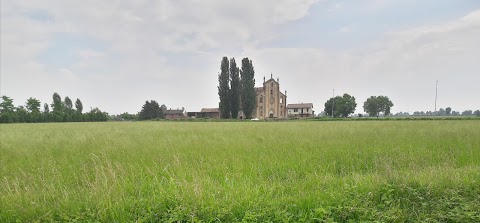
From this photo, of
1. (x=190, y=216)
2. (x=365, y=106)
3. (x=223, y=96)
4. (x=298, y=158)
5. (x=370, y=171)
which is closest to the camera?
(x=190, y=216)

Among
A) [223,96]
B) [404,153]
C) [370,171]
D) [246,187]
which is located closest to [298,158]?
[370,171]

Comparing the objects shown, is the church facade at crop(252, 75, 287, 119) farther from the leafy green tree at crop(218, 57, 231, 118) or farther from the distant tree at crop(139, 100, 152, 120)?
the distant tree at crop(139, 100, 152, 120)

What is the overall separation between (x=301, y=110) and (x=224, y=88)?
1801 inches

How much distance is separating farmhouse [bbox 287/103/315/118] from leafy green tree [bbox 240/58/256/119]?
121 ft

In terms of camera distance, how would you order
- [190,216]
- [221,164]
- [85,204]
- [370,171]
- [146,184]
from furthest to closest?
[221,164], [370,171], [146,184], [85,204], [190,216]

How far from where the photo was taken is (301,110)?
321 ft

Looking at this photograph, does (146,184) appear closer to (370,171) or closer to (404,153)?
(370,171)

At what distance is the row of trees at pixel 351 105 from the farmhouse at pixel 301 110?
24.5 ft

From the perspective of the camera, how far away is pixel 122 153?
8.18 m

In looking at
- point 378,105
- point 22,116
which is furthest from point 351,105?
point 22,116

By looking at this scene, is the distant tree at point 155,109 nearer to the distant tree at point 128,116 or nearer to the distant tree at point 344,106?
the distant tree at point 128,116

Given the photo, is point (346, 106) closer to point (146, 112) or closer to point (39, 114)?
point (146, 112)

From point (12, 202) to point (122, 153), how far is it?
4.21 m

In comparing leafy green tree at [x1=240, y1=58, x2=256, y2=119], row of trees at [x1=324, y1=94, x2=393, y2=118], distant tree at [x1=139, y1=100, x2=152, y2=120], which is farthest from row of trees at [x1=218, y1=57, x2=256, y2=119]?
distant tree at [x1=139, y1=100, x2=152, y2=120]
